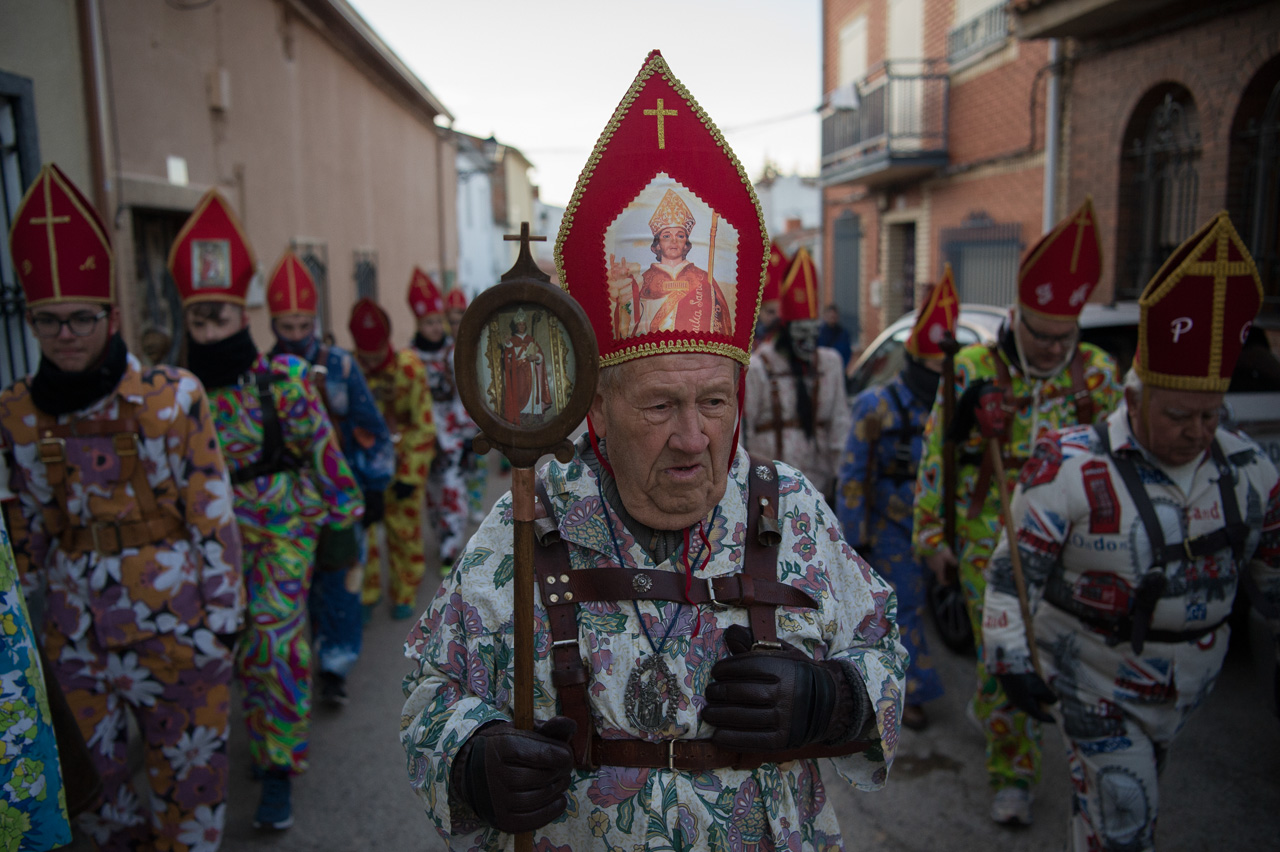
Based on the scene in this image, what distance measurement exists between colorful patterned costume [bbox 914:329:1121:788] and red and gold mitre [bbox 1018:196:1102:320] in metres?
0.25

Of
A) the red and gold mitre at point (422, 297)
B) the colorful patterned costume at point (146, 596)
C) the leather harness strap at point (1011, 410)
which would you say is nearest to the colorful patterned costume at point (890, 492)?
the leather harness strap at point (1011, 410)

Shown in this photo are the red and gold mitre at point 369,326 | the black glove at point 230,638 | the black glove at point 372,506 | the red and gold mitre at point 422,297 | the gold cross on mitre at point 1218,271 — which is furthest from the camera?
the red and gold mitre at point 422,297

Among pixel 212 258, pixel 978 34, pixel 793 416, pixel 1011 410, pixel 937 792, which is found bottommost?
pixel 937 792

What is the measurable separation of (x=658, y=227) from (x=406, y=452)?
497 cm

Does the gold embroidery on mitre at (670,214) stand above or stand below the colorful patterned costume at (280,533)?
above

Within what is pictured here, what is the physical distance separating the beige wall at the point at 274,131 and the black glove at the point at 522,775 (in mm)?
6609

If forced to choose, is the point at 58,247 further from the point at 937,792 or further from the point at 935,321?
the point at 937,792

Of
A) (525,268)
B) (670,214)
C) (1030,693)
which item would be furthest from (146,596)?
(1030,693)

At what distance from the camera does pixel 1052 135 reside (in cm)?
1133

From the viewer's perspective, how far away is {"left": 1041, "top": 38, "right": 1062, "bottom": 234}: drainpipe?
11195mm

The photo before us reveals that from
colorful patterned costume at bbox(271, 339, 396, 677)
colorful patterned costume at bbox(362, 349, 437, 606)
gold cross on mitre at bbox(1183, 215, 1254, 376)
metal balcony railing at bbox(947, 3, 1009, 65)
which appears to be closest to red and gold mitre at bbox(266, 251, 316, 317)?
colorful patterned costume at bbox(271, 339, 396, 677)

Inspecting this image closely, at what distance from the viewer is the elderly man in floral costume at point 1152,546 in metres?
2.76

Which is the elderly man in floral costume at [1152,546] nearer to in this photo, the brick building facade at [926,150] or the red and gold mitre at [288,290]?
the red and gold mitre at [288,290]

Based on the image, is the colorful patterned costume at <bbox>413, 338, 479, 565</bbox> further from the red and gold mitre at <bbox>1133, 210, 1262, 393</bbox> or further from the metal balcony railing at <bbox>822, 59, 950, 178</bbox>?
the metal balcony railing at <bbox>822, 59, 950, 178</bbox>
